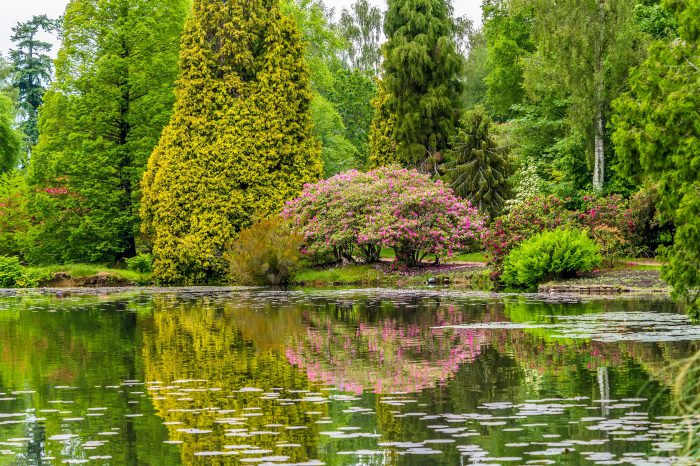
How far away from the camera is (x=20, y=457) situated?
344 inches

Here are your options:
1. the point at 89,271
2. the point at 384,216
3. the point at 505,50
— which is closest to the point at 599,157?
the point at 384,216

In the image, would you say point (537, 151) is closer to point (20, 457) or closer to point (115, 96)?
point (115, 96)

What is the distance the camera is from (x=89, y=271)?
137ft

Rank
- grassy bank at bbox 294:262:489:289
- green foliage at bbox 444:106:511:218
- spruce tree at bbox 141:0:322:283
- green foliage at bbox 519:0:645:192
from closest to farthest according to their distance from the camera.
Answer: grassy bank at bbox 294:262:489:289, green foliage at bbox 519:0:645:192, spruce tree at bbox 141:0:322:283, green foliage at bbox 444:106:511:218

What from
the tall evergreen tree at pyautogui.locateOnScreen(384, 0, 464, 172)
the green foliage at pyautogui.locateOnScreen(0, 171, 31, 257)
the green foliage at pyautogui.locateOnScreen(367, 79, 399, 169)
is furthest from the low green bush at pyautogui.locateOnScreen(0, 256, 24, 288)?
the tall evergreen tree at pyautogui.locateOnScreen(384, 0, 464, 172)

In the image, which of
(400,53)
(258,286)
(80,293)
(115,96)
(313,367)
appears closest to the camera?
(313,367)

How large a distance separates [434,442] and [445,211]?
1233 inches

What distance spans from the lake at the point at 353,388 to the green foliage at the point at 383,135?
30.4 m

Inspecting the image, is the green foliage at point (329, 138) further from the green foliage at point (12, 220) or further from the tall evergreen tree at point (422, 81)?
the green foliage at point (12, 220)

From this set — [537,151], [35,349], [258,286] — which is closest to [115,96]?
[258,286]

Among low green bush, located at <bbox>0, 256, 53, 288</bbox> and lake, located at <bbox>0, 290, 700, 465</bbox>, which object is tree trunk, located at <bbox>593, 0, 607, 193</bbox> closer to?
lake, located at <bbox>0, 290, 700, 465</bbox>

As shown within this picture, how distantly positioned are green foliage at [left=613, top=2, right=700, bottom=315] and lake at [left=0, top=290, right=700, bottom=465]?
1.37 m

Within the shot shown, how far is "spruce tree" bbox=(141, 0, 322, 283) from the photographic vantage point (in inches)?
1684

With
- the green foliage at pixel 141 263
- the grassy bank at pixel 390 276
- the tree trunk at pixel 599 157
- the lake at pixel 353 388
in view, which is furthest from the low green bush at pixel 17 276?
the tree trunk at pixel 599 157
